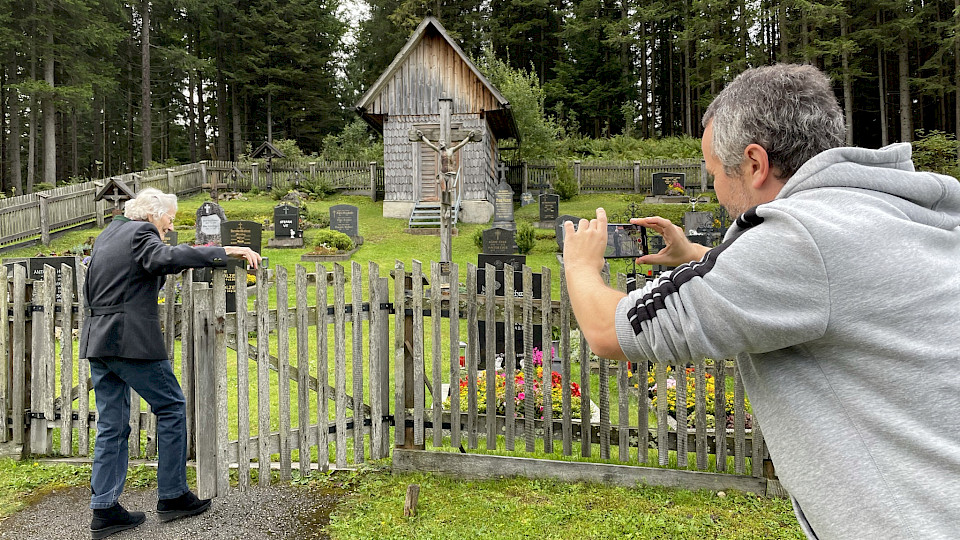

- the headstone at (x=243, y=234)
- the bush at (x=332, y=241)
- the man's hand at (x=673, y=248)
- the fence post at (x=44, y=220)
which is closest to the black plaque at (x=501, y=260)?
the headstone at (x=243, y=234)

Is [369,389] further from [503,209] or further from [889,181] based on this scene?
[503,209]

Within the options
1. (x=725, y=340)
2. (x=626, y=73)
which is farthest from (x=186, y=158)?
(x=725, y=340)

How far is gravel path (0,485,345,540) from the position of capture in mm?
3973

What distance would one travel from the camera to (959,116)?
1055 inches

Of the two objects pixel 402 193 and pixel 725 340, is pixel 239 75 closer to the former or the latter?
pixel 402 193

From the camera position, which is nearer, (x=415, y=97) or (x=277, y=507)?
(x=277, y=507)

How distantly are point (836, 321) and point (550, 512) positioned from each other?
312cm

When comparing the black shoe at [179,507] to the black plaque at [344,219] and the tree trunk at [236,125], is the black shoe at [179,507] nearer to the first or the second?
the black plaque at [344,219]

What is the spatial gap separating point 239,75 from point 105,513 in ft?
134

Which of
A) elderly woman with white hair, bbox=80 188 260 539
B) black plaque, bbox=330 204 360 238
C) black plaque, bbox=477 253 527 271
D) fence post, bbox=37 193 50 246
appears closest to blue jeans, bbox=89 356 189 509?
elderly woman with white hair, bbox=80 188 260 539

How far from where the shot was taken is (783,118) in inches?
58.8

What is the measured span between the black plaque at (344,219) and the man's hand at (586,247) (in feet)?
51.0

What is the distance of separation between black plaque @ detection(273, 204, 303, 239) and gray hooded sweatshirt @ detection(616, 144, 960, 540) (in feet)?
50.3

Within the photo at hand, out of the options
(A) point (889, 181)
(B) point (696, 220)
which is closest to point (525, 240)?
(B) point (696, 220)
